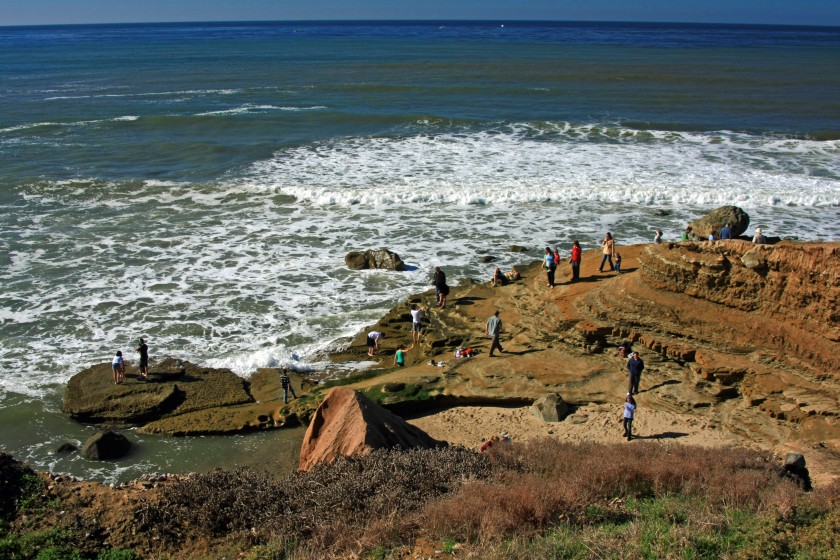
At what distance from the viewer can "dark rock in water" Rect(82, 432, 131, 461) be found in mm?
12953

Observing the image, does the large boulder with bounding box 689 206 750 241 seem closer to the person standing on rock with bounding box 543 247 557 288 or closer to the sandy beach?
the person standing on rock with bounding box 543 247 557 288

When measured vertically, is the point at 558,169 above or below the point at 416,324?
above

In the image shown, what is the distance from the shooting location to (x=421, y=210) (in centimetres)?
2695

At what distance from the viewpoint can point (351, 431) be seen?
10562 mm

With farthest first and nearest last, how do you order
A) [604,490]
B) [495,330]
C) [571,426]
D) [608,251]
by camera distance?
[608,251]
[495,330]
[571,426]
[604,490]

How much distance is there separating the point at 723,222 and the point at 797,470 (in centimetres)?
1153

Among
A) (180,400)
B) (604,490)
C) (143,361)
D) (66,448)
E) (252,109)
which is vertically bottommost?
(66,448)

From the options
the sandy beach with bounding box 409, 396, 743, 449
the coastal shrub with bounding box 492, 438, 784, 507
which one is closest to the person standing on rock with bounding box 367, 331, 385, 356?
the sandy beach with bounding box 409, 396, 743, 449

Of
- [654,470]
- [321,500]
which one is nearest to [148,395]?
[321,500]

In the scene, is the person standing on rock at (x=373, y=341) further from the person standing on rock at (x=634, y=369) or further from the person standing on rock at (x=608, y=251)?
the person standing on rock at (x=634, y=369)

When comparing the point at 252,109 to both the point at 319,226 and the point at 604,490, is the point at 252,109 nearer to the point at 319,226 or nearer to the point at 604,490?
the point at 319,226

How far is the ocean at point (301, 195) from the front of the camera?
17.2 m

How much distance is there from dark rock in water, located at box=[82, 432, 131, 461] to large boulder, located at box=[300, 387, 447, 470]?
392 centimetres

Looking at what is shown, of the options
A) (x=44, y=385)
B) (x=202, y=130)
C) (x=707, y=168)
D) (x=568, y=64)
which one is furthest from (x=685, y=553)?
(x=568, y=64)
